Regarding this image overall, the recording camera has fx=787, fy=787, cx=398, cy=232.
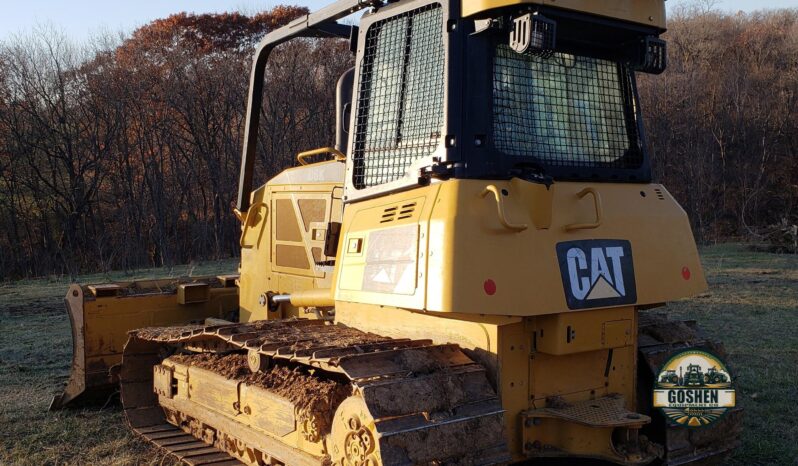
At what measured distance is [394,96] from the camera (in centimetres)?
446

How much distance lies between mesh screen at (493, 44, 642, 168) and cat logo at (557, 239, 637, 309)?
529mm

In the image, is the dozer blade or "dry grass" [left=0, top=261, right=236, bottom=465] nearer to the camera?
"dry grass" [left=0, top=261, right=236, bottom=465]

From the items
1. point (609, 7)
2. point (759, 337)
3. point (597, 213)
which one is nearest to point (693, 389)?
point (597, 213)

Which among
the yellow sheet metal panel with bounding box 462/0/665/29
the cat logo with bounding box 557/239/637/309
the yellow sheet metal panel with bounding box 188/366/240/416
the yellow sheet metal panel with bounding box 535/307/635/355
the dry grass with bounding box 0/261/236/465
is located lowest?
the dry grass with bounding box 0/261/236/465

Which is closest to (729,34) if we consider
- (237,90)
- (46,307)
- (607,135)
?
(237,90)

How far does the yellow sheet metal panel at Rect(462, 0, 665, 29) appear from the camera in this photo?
3.93m

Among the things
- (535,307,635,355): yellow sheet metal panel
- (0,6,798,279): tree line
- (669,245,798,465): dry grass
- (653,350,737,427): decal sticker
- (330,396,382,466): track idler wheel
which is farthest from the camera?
(0,6,798,279): tree line

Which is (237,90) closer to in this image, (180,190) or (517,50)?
(180,190)

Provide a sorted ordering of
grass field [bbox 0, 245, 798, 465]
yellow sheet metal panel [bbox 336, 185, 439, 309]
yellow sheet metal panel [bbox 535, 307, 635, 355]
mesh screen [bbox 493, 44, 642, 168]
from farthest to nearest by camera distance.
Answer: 1. grass field [bbox 0, 245, 798, 465]
2. mesh screen [bbox 493, 44, 642, 168]
3. yellow sheet metal panel [bbox 535, 307, 635, 355]
4. yellow sheet metal panel [bbox 336, 185, 439, 309]

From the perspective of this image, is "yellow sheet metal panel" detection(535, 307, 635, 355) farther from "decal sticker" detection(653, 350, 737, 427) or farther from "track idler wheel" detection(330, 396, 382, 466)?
"track idler wheel" detection(330, 396, 382, 466)

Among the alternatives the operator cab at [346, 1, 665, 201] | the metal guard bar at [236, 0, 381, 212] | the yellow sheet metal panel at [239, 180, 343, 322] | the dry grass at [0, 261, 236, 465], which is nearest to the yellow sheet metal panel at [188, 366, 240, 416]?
the dry grass at [0, 261, 236, 465]

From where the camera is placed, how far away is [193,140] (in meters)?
24.6

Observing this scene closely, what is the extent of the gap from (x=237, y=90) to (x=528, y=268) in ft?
71.7

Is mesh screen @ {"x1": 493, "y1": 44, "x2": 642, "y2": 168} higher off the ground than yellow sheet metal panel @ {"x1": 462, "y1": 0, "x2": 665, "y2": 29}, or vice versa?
yellow sheet metal panel @ {"x1": 462, "y1": 0, "x2": 665, "y2": 29}
